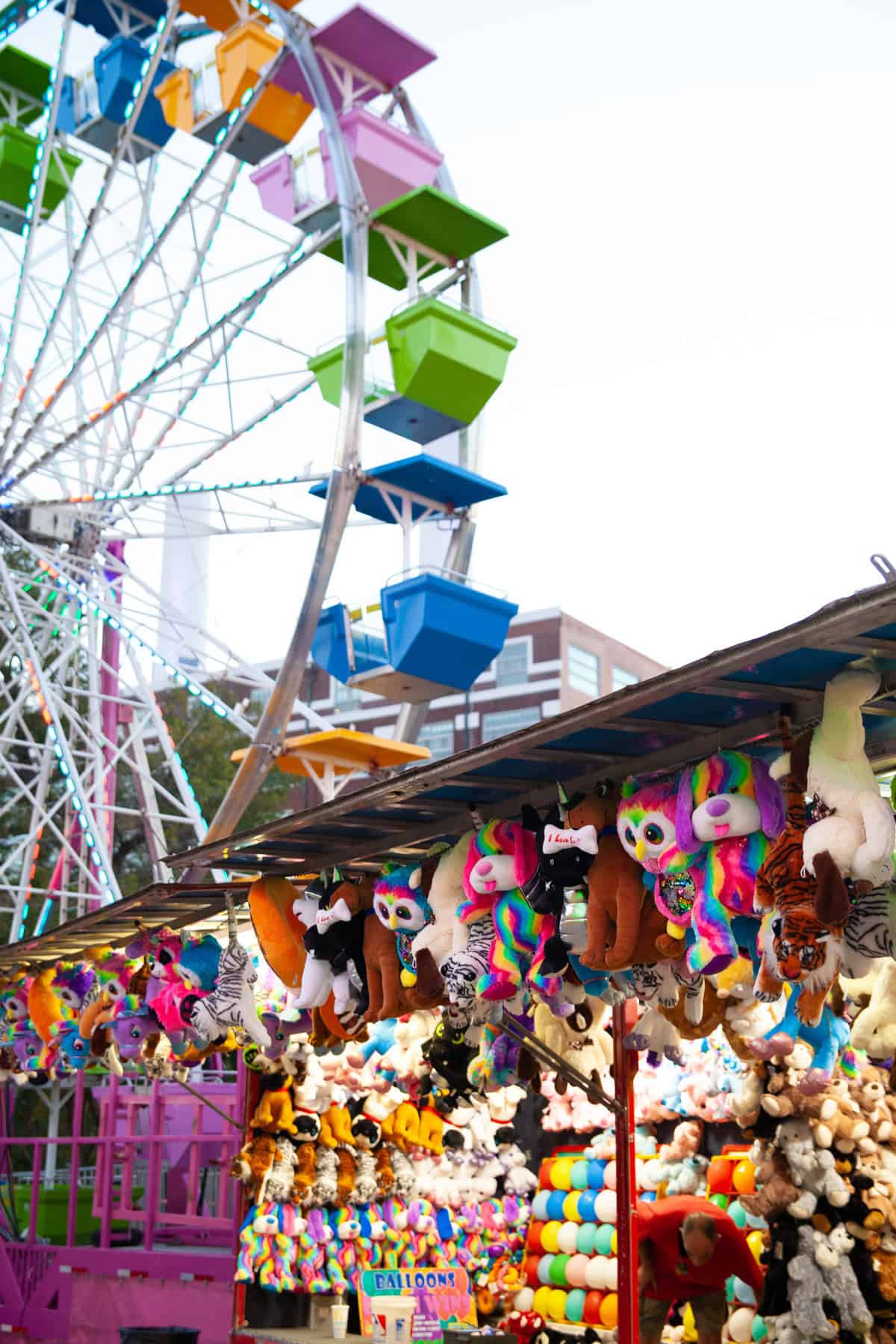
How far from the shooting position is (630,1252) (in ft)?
24.6

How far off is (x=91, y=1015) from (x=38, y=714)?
21494 millimetres

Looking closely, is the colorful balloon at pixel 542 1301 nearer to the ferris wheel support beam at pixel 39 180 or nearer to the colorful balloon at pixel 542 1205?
the colorful balloon at pixel 542 1205

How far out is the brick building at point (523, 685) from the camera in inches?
1735

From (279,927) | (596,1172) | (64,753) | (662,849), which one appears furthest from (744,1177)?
(64,753)

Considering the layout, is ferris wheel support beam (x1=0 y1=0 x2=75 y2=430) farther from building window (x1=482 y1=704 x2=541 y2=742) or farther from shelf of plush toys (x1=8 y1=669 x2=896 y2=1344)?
building window (x1=482 y1=704 x2=541 y2=742)

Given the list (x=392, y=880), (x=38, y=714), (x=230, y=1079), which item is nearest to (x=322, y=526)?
(x=392, y=880)

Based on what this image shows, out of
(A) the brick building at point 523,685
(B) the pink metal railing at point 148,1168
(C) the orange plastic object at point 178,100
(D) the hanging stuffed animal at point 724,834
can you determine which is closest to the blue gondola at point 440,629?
(B) the pink metal railing at point 148,1168

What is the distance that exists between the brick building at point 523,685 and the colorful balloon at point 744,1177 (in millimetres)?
33318

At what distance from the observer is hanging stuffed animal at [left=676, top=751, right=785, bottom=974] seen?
14.9ft

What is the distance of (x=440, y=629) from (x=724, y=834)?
254 inches

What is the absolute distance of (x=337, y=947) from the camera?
20.9 ft

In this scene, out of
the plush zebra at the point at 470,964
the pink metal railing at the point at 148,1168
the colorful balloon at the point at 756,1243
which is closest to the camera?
the plush zebra at the point at 470,964

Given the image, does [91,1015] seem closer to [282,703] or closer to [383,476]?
[282,703]

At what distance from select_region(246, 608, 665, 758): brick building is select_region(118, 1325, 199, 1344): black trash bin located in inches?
1300
